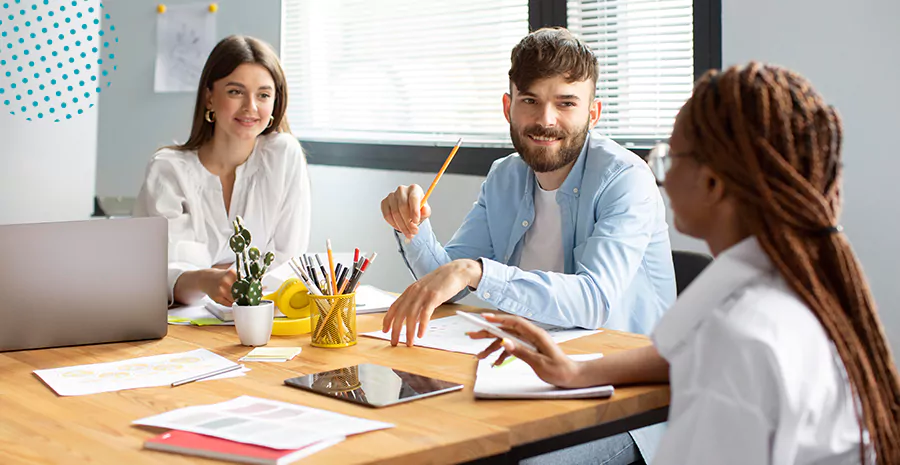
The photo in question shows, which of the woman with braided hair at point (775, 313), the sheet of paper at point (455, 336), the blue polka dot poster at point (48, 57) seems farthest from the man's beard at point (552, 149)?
the blue polka dot poster at point (48, 57)

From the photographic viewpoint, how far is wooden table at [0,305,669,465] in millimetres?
1075

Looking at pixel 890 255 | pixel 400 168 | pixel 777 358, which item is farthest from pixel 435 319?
pixel 400 168

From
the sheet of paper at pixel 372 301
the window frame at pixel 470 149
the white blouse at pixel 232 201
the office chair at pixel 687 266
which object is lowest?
the sheet of paper at pixel 372 301

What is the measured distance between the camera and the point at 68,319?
1.67 meters

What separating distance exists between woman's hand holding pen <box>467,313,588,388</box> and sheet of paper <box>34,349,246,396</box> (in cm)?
45

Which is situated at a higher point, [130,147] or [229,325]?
[130,147]

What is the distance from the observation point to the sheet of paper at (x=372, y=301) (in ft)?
6.49

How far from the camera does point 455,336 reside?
1698 millimetres

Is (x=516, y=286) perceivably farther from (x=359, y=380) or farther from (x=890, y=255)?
(x=890, y=255)

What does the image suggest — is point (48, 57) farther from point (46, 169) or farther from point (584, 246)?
point (584, 246)

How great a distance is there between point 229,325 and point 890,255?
1.70 metres

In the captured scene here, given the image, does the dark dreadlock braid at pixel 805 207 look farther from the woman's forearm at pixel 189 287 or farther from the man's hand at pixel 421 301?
the woman's forearm at pixel 189 287

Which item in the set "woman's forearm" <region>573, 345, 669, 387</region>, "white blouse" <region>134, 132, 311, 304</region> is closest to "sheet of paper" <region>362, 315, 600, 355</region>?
"woman's forearm" <region>573, 345, 669, 387</region>

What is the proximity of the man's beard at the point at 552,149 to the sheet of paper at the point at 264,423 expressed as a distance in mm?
1016
